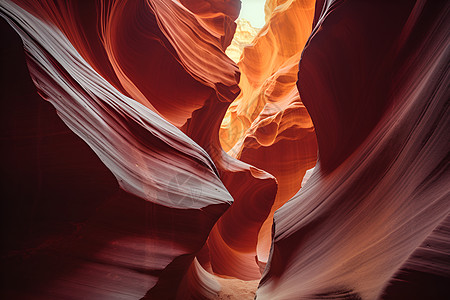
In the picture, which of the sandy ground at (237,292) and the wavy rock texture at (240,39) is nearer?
the sandy ground at (237,292)

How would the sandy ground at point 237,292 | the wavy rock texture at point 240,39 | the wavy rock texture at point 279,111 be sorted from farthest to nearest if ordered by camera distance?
the wavy rock texture at point 240,39
the wavy rock texture at point 279,111
the sandy ground at point 237,292

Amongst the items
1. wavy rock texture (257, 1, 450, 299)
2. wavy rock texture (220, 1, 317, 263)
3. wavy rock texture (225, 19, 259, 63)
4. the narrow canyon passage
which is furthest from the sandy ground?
wavy rock texture (225, 19, 259, 63)

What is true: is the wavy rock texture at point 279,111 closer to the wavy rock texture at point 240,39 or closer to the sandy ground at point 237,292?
the sandy ground at point 237,292

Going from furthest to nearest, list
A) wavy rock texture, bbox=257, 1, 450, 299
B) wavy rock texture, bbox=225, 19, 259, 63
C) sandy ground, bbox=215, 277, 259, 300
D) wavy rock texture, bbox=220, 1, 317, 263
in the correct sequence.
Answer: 1. wavy rock texture, bbox=225, 19, 259, 63
2. wavy rock texture, bbox=220, 1, 317, 263
3. sandy ground, bbox=215, 277, 259, 300
4. wavy rock texture, bbox=257, 1, 450, 299

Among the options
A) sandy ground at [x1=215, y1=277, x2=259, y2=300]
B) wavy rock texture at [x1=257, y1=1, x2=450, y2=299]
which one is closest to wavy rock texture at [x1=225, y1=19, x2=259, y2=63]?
sandy ground at [x1=215, y1=277, x2=259, y2=300]

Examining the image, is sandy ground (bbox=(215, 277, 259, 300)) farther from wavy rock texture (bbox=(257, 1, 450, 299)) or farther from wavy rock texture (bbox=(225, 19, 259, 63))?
wavy rock texture (bbox=(225, 19, 259, 63))

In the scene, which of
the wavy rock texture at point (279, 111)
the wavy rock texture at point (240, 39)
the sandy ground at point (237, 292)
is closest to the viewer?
the sandy ground at point (237, 292)

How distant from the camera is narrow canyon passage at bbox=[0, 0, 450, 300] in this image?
4.26 ft

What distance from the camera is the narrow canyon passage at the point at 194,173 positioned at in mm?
1298

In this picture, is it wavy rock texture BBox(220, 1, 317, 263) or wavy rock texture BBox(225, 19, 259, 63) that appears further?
wavy rock texture BBox(225, 19, 259, 63)

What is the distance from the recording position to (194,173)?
2.53m

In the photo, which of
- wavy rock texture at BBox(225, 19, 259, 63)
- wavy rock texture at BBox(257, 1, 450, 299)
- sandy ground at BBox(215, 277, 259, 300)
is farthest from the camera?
wavy rock texture at BBox(225, 19, 259, 63)

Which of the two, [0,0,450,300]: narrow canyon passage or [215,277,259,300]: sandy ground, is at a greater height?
[0,0,450,300]: narrow canyon passage

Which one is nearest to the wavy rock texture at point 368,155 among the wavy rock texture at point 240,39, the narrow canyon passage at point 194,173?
the narrow canyon passage at point 194,173
